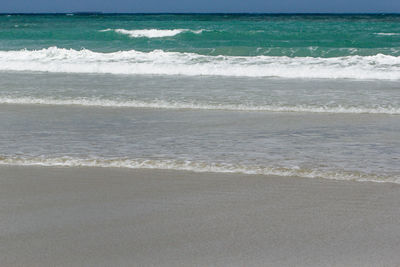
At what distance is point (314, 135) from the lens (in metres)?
7.50

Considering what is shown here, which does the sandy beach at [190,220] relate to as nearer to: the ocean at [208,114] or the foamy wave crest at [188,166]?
the foamy wave crest at [188,166]

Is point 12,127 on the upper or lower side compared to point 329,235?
lower

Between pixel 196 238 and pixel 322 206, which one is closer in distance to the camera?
pixel 196 238

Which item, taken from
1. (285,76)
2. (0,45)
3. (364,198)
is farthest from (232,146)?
(0,45)

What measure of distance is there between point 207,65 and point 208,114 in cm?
775

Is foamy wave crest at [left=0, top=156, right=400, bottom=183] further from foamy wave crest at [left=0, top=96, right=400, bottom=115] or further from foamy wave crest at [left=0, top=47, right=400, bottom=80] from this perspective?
foamy wave crest at [left=0, top=47, right=400, bottom=80]

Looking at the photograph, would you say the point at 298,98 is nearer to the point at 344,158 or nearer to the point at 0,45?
the point at 344,158

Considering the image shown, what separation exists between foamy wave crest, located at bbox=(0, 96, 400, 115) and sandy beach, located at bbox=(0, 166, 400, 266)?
4.21 meters

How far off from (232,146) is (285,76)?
27.5 ft

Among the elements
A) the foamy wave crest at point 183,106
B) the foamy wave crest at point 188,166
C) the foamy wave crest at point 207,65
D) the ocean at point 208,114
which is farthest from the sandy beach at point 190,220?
the foamy wave crest at point 207,65

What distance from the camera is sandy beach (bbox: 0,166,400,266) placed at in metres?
3.64

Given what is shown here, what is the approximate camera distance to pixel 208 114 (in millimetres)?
9141

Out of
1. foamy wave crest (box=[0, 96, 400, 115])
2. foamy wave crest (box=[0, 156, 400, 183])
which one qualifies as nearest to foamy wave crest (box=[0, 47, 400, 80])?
foamy wave crest (box=[0, 96, 400, 115])

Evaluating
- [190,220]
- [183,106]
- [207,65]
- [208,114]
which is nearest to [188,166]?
[190,220]
